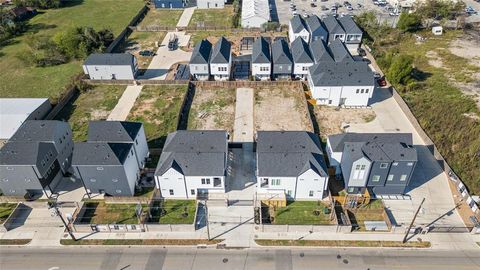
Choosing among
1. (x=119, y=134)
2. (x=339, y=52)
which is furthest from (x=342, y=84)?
(x=119, y=134)

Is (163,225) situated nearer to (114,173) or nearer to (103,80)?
(114,173)

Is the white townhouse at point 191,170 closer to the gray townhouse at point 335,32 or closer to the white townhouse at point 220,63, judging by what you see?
the white townhouse at point 220,63

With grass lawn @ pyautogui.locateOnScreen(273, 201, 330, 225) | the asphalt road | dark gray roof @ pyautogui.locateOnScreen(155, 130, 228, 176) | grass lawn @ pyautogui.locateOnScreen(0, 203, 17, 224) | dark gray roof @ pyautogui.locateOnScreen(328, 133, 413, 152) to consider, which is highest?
dark gray roof @ pyautogui.locateOnScreen(328, 133, 413, 152)

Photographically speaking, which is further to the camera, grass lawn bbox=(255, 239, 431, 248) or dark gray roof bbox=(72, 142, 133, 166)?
dark gray roof bbox=(72, 142, 133, 166)

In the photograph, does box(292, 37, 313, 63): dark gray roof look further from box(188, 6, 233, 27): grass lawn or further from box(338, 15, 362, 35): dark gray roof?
box(188, 6, 233, 27): grass lawn

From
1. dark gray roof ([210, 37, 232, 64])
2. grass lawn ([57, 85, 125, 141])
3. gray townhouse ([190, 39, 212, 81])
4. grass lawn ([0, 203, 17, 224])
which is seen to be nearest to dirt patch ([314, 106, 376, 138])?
dark gray roof ([210, 37, 232, 64])

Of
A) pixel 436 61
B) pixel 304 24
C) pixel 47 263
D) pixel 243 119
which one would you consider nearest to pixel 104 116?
pixel 243 119
